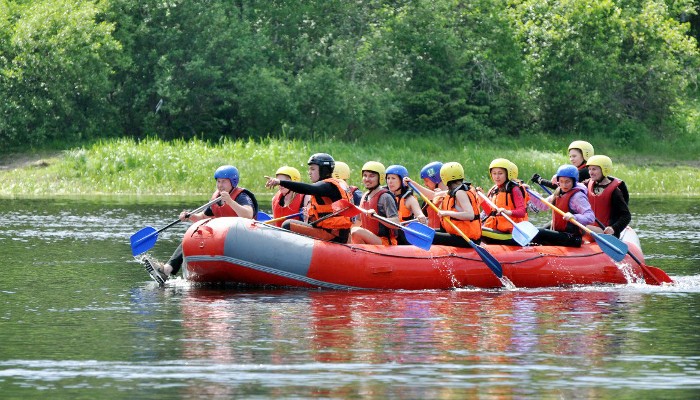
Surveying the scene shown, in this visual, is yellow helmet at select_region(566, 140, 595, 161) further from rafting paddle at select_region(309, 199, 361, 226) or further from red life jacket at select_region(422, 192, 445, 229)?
rafting paddle at select_region(309, 199, 361, 226)

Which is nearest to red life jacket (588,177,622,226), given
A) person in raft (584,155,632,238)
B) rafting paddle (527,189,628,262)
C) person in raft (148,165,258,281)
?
person in raft (584,155,632,238)

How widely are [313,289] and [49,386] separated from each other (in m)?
5.31

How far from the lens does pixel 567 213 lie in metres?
14.6

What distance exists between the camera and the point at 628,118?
4159 cm

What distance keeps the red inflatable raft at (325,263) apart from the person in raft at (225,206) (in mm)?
282

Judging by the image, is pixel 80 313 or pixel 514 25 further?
pixel 514 25

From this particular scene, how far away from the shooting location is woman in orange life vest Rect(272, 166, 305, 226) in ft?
49.0

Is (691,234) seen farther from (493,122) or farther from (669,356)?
(493,122)

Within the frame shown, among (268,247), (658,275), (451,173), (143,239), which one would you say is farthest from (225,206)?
(658,275)

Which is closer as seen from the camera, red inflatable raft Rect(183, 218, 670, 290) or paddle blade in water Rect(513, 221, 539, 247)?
red inflatable raft Rect(183, 218, 670, 290)

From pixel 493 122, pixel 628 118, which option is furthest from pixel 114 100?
pixel 628 118

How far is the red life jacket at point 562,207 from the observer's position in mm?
14906

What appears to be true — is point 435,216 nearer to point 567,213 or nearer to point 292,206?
point 567,213

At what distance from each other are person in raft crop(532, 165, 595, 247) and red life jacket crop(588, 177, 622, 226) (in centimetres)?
34
